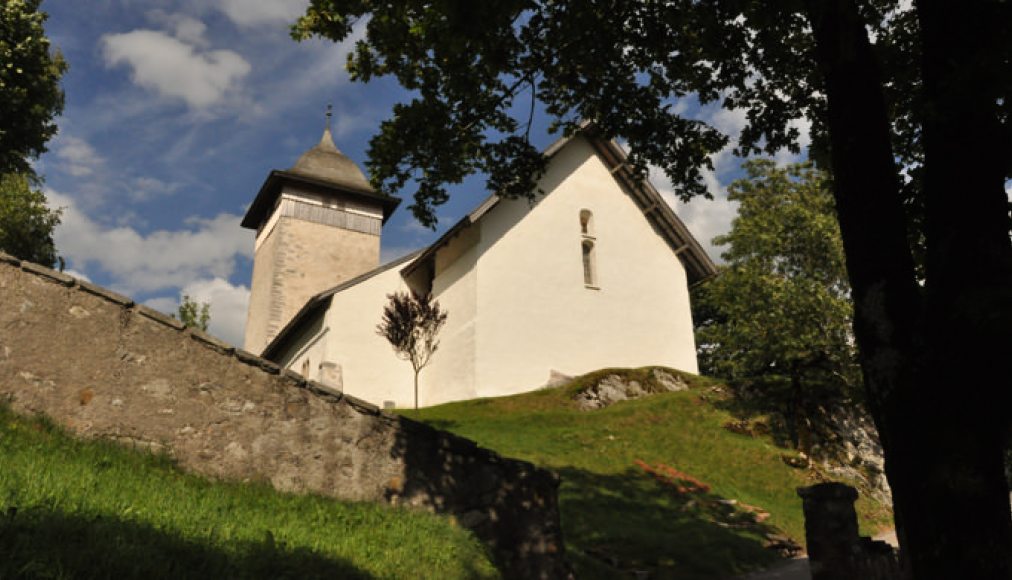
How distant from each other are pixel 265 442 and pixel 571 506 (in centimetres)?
667

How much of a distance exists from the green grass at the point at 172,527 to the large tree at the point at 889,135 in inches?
162

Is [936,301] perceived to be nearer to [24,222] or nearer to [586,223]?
[586,223]

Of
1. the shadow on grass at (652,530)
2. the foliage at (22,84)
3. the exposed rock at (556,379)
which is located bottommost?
the shadow on grass at (652,530)

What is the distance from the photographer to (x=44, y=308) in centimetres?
694

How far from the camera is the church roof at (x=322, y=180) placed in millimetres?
38844

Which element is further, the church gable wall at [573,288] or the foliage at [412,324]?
the church gable wall at [573,288]

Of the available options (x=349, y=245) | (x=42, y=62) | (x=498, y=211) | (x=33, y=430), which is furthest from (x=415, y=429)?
(x=349, y=245)

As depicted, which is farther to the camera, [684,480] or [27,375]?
[684,480]

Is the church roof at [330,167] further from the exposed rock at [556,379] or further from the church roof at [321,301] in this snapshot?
the exposed rock at [556,379]

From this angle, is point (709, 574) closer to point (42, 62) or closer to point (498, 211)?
point (498, 211)

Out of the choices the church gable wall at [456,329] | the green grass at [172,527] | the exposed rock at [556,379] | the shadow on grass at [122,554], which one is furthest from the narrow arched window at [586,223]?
the shadow on grass at [122,554]

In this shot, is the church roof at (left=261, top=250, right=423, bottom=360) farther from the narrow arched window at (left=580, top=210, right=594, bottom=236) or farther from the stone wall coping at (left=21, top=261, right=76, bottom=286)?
the stone wall coping at (left=21, top=261, right=76, bottom=286)

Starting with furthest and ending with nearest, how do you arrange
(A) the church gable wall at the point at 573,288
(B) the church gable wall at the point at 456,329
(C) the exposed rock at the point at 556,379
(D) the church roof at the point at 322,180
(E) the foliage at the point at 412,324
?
1. (D) the church roof at the point at 322,180
2. (A) the church gable wall at the point at 573,288
3. (C) the exposed rock at the point at 556,379
4. (B) the church gable wall at the point at 456,329
5. (E) the foliage at the point at 412,324

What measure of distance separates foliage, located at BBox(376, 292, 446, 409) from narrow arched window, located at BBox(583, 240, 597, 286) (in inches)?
265
